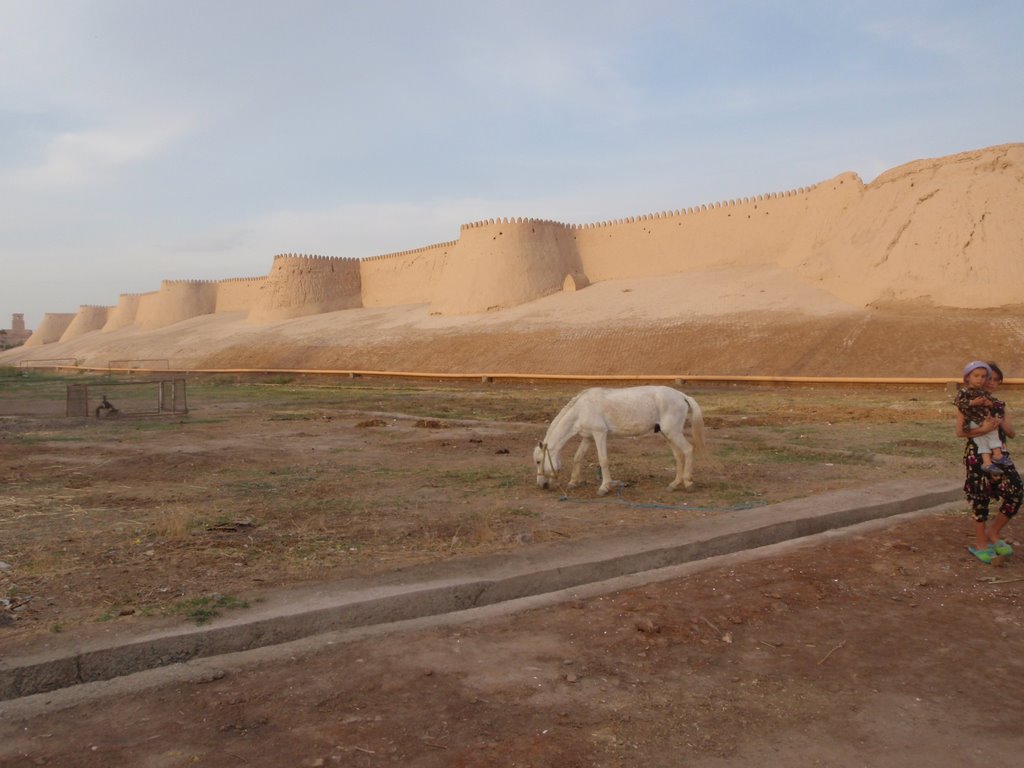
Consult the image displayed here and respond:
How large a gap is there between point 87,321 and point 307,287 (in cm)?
4295

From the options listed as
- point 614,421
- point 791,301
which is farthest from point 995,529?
point 791,301

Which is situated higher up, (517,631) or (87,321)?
(87,321)

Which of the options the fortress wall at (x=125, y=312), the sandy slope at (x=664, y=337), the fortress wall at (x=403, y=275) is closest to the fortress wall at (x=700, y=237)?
the sandy slope at (x=664, y=337)

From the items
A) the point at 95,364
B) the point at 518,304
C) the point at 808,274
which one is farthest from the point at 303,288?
the point at 808,274

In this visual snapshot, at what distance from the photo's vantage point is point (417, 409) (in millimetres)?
20047

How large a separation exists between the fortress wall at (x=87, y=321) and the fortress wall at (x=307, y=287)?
38.8 meters

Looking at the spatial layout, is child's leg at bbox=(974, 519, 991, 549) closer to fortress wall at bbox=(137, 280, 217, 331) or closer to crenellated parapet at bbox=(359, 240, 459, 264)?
crenellated parapet at bbox=(359, 240, 459, 264)

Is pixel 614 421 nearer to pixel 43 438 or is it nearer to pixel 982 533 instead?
pixel 982 533

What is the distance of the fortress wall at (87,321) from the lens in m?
88.7

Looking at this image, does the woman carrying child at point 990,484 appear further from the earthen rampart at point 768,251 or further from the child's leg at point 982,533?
the earthen rampart at point 768,251

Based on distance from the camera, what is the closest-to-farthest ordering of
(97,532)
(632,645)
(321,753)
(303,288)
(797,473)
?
(321,753) < (632,645) < (97,532) < (797,473) < (303,288)

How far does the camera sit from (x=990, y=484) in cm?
566

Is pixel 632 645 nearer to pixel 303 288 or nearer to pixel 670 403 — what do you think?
pixel 670 403

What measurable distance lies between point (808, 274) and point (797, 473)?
29.7 m
